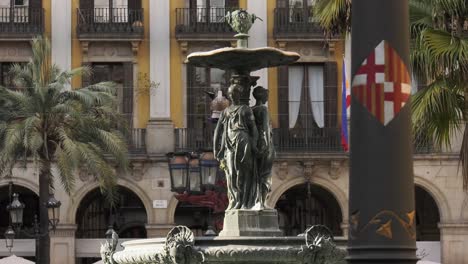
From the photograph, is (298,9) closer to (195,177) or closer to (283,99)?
(283,99)

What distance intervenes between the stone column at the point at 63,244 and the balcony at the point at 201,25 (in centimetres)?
664

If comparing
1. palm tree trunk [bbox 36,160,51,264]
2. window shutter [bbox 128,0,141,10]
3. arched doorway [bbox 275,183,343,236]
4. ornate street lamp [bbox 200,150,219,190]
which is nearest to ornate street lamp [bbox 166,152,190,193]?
ornate street lamp [bbox 200,150,219,190]

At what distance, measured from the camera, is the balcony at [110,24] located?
129 ft

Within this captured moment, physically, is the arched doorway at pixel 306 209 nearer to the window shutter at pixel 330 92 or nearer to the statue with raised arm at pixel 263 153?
the window shutter at pixel 330 92

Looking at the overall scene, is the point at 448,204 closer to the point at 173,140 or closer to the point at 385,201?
the point at 173,140

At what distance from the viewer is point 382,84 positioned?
520cm

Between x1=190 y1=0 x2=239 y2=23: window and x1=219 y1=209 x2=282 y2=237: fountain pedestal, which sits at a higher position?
x1=190 y1=0 x2=239 y2=23: window

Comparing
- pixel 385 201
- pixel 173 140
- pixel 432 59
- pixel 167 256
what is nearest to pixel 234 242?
pixel 167 256

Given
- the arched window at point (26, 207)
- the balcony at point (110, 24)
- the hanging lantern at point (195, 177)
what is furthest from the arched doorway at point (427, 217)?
the hanging lantern at point (195, 177)

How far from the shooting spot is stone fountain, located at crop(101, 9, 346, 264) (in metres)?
13.4

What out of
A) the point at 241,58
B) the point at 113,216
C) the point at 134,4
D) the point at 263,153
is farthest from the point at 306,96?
the point at 263,153

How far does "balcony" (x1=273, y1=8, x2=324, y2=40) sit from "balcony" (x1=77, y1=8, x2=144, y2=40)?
4.12m

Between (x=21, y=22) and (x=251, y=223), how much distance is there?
1035 inches

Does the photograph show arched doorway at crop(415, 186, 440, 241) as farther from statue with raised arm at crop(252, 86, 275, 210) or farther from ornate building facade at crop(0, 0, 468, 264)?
statue with raised arm at crop(252, 86, 275, 210)
